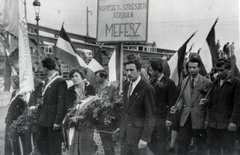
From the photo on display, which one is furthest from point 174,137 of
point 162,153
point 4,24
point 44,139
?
point 4,24

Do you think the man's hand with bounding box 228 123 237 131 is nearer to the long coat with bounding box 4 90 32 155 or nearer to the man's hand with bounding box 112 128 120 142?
the man's hand with bounding box 112 128 120 142

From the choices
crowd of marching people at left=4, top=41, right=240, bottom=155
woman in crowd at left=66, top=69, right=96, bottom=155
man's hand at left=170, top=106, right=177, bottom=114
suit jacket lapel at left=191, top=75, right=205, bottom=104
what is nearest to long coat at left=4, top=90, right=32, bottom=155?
crowd of marching people at left=4, top=41, right=240, bottom=155

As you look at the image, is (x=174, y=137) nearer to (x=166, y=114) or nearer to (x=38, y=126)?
(x=166, y=114)

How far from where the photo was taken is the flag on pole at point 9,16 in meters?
5.32

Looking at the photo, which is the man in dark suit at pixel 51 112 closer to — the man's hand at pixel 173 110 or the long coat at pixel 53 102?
the long coat at pixel 53 102

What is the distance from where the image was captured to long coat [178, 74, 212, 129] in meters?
4.60

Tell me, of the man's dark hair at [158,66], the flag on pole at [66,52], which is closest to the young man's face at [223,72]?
Answer: the man's dark hair at [158,66]

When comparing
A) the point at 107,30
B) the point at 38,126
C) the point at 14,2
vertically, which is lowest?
the point at 38,126

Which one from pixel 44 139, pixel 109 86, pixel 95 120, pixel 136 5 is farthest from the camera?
pixel 136 5

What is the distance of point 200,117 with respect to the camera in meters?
4.60

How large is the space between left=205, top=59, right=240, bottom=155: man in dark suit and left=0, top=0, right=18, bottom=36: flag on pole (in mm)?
3335

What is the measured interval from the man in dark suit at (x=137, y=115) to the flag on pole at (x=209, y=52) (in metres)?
2.52

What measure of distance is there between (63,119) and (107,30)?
2094 mm

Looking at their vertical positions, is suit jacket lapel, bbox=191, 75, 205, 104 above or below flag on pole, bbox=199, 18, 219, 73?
below
